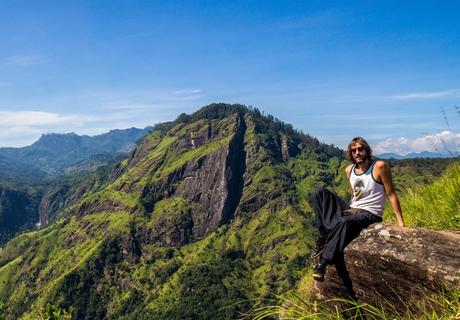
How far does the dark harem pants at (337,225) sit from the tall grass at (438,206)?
90.4 inches

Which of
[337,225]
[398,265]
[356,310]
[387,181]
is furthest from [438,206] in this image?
[356,310]

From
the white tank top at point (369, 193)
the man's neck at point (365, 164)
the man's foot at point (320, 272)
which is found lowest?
the man's foot at point (320, 272)

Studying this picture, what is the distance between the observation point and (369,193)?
920cm

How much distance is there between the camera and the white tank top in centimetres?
902

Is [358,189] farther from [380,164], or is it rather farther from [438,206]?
[438,206]

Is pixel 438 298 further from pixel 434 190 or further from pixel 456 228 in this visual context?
pixel 434 190

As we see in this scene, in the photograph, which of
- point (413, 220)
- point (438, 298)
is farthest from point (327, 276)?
point (413, 220)

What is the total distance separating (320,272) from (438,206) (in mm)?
4674

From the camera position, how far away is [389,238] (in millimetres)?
7910

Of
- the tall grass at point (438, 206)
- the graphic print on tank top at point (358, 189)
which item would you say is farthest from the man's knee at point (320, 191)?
the tall grass at point (438, 206)

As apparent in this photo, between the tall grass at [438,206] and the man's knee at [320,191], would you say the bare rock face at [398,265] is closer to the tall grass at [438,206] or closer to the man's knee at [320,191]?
the man's knee at [320,191]

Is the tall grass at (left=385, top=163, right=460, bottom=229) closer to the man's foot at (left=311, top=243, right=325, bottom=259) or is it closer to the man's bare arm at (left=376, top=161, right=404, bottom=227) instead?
the man's bare arm at (left=376, top=161, right=404, bottom=227)

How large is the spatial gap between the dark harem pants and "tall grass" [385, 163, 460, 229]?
7.53 feet

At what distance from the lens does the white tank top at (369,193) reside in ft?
29.6
